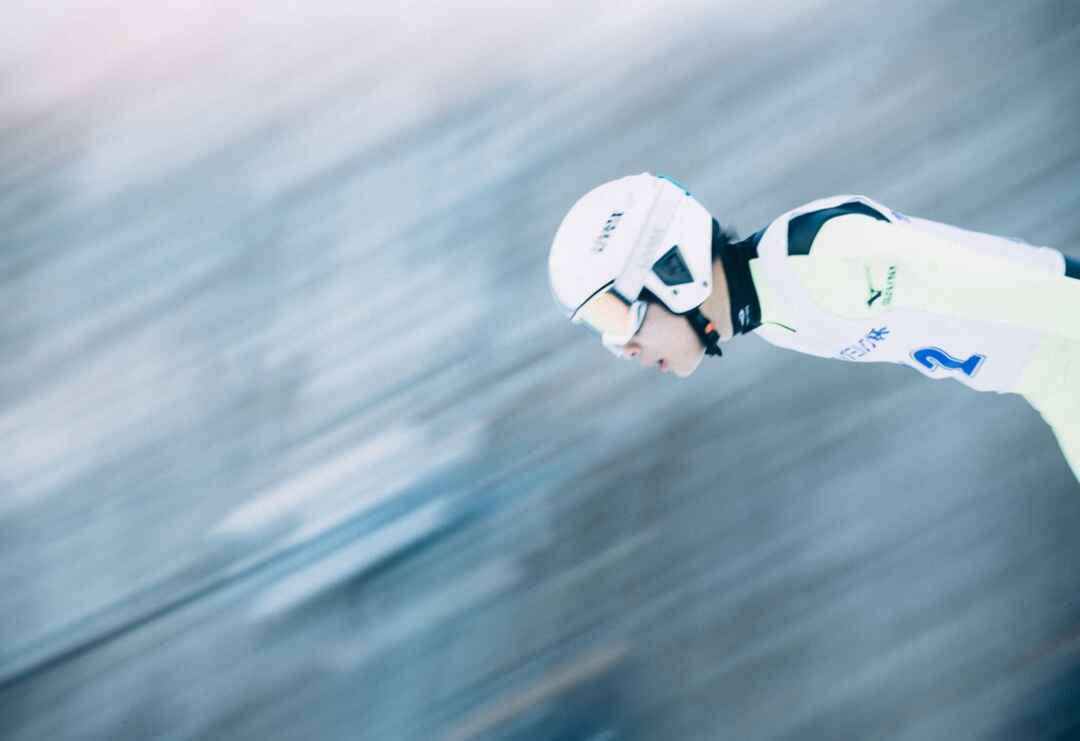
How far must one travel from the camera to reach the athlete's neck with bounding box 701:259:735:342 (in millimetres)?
1919

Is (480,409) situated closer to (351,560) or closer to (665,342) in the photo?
(351,560)

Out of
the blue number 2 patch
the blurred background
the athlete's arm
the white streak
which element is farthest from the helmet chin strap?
the white streak

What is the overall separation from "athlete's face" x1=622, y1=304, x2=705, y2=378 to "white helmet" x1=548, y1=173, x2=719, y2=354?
0.02m

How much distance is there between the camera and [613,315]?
74.9 inches

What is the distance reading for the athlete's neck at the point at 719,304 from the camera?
192 cm

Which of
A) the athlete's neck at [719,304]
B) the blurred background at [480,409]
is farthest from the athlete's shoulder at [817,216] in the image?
the blurred background at [480,409]

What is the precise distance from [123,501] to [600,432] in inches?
52.4

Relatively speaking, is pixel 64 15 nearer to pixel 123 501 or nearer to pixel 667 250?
pixel 123 501

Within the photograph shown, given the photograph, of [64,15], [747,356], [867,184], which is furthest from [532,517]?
[64,15]

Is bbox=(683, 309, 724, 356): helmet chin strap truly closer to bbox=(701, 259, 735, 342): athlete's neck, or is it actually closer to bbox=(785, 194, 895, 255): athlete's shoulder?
bbox=(701, 259, 735, 342): athlete's neck

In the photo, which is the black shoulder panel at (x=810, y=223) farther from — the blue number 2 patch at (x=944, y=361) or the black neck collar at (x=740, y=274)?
the blue number 2 patch at (x=944, y=361)

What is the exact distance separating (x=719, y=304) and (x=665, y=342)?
0.41 feet

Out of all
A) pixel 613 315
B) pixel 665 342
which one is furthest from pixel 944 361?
pixel 613 315

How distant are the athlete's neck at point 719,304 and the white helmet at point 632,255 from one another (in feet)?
0.10
